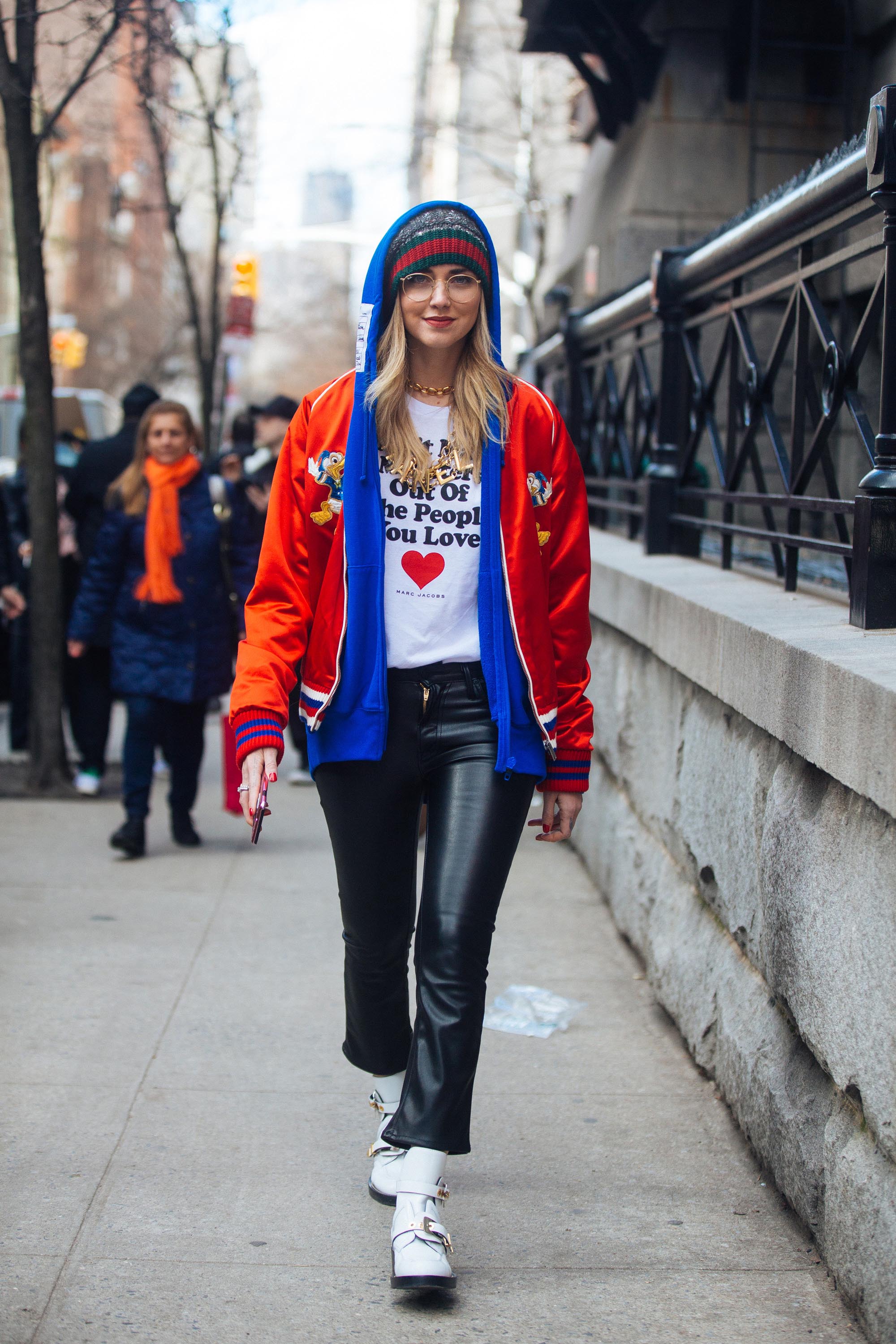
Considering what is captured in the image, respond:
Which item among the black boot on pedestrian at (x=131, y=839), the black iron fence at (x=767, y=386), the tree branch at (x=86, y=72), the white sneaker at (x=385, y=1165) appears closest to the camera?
the black iron fence at (x=767, y=386)

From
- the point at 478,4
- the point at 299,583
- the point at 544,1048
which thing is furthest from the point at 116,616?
the point at 478,4

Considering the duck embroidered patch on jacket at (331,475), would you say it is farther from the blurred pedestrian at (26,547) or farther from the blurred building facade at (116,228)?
the blurred pedestrian at (26,547)

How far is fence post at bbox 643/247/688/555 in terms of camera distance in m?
5.81

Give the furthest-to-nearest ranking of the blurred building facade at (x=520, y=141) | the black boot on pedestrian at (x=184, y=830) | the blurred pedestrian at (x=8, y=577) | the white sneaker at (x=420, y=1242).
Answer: the blurred building facade at (x=520, y=141)
the blurred pedestrian at (x=8, y=577)
the black boot on pedestrian at (x=184, y=830)
the white sneaker at (x=420, y=1242)

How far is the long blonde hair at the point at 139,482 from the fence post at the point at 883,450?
13.2 feet

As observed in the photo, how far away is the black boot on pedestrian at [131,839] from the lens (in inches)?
264

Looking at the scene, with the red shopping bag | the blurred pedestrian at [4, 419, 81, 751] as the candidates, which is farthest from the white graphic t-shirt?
the blurred pedestrian at [4, 419, 81, 751]

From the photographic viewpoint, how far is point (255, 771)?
3094 mm

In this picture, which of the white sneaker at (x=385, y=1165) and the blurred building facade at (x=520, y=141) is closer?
the white sneaker at (x=385, y=1165)

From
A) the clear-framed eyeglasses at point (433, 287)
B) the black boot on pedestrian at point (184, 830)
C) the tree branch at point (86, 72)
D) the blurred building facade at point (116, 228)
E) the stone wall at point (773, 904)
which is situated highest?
the blurred building facade at point (116, 228)

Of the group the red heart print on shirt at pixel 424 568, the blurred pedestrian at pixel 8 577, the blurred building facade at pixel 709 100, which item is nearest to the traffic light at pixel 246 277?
the blurred building facade at pixel 709 100

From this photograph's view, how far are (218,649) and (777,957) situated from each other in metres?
3.89

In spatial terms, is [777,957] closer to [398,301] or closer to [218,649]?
[398,301]

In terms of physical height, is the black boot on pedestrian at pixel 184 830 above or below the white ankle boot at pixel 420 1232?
below
